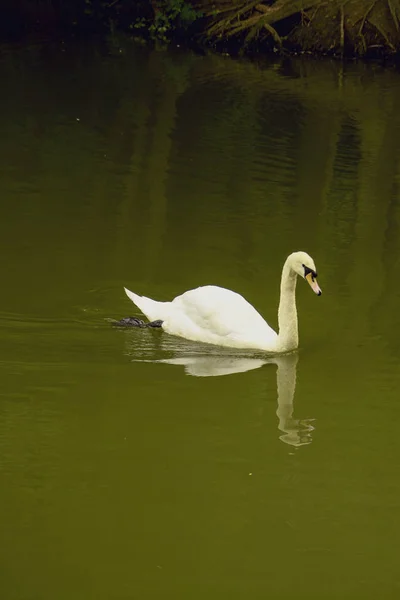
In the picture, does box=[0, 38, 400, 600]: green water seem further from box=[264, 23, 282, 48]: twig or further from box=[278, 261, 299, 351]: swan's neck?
box=[264, 23, 282, 48]: twig

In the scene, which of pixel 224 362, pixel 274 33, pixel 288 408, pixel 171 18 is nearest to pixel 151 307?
pixel 224 362

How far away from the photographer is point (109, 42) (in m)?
23.5

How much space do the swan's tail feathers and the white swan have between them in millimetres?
39

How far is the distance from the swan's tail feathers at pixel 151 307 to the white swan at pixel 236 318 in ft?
0.13

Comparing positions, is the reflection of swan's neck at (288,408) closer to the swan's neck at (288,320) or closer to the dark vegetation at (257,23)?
the swan's neck at (288,320)

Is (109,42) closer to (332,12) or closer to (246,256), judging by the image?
(332,12)

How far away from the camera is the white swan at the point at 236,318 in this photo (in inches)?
314

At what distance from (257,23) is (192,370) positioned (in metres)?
16.1

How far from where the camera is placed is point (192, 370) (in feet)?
25.2

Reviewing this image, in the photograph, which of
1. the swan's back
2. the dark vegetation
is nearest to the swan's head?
the swan's back

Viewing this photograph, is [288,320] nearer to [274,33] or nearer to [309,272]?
[309,272]

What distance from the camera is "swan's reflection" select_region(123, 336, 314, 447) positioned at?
7.36 meters

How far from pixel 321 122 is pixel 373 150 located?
189 cm

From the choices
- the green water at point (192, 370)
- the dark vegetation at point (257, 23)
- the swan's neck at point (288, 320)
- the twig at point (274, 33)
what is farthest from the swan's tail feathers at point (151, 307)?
the twig at point (274, 33)
